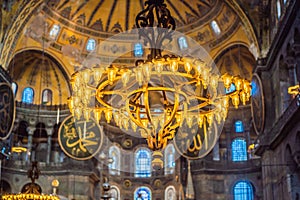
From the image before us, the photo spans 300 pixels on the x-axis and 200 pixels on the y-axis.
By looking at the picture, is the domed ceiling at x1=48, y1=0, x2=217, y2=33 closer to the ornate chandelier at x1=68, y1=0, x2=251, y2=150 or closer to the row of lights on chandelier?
the row of lights on chandelier

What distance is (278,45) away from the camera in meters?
14.9

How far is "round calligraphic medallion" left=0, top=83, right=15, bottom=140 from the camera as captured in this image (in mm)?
16188

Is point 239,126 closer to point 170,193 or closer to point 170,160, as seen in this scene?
point 170,160

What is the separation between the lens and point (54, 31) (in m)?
21.2

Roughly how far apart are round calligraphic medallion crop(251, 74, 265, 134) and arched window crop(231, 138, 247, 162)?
5.14 metres

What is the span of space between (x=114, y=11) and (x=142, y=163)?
26.8 ft

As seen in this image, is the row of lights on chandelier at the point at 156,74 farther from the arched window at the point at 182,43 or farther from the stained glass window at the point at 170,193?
the stained glass window at the point at 170,193

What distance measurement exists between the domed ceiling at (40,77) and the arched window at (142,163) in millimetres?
5878

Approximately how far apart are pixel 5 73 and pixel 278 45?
28.6ft

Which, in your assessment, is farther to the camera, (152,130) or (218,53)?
(218,53)

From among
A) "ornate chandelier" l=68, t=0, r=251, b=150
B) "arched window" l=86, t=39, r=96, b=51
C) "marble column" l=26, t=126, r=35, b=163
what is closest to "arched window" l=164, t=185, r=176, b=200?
"marble column" l=26, t=126, r=35, b=163

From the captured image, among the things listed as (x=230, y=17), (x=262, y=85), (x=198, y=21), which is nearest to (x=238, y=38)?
(x=230, y=17)

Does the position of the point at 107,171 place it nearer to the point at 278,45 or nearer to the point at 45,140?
the point at 45,140

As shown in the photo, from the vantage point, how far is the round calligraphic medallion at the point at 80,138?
19.7m
